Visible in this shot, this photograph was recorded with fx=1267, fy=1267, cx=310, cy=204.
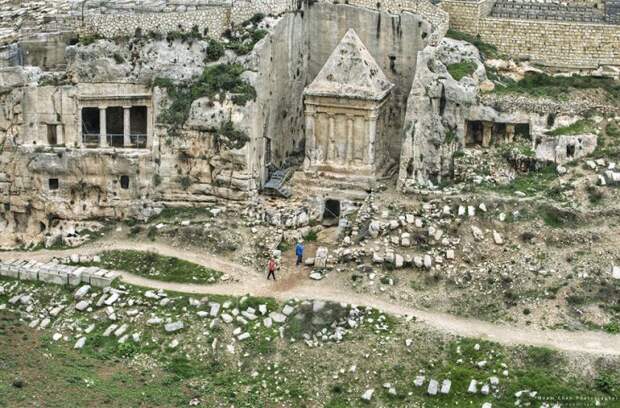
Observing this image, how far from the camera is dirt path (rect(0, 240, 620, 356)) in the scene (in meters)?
40.7

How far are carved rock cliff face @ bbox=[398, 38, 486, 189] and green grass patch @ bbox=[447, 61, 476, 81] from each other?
0.80 feet

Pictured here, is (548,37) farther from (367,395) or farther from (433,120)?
(367,395)

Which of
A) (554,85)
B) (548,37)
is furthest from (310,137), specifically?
(548,37)

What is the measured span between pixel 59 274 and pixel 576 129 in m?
20.1

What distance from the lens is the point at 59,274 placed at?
4638 centimetres

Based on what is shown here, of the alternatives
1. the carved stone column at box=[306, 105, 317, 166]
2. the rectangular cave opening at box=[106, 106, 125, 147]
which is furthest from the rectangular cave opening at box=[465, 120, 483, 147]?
the rectangular cave opening at box=[106, 106, 125, 147]

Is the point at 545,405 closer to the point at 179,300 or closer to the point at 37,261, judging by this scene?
the point at 179,300

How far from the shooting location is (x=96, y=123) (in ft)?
173

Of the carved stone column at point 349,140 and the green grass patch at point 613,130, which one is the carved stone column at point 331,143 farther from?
the green grass patch at point 613,130

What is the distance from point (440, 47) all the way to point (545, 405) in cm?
1749

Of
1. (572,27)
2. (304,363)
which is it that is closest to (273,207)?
(304,363)

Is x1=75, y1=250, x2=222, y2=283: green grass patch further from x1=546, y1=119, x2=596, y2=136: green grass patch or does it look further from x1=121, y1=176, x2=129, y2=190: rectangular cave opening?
x1=546, y1=119, x2=596, y2=136: green grass patch

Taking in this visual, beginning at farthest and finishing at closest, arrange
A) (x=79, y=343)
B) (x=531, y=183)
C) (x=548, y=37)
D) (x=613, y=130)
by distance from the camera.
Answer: (x=548, y=37) → (x=613, y=130) → (x=531, y=183) → (x=79, y=343)

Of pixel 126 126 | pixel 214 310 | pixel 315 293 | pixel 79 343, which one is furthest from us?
pixel 126 126
